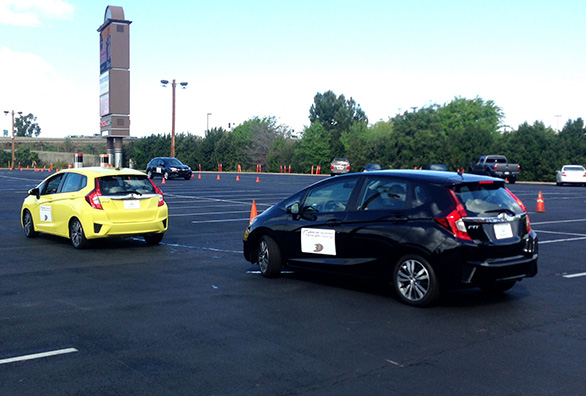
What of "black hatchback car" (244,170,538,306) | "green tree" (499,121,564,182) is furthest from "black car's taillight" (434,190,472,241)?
"green tree" (499,121,564,182)

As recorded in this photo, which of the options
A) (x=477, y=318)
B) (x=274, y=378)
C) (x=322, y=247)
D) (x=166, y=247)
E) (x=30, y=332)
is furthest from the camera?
(x=166, y=247)

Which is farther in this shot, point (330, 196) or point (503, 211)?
point (330, 196)

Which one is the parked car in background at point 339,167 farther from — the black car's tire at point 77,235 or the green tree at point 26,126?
the green tree at point 26,126

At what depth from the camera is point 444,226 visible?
7.43 meters

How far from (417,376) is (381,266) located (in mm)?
2818

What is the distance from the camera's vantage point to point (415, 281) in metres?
7.64

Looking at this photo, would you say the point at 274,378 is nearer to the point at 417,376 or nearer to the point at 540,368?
the point at 417,376

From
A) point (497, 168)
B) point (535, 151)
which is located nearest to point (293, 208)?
point (497, 168)

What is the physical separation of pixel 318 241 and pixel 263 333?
2.43 m

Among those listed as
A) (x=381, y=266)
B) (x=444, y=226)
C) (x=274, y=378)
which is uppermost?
(x=444, y=226)

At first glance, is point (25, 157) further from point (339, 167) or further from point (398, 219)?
point (398, 219)

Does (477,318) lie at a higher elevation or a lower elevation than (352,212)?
lower

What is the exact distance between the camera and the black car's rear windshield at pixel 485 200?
759 centimetres

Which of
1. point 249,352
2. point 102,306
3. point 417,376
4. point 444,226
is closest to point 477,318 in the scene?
point 444,226
